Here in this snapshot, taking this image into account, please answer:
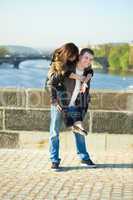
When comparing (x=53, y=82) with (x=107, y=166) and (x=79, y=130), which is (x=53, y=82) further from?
(x=107, y=166)

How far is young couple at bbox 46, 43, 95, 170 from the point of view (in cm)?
540

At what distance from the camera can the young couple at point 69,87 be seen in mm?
5398

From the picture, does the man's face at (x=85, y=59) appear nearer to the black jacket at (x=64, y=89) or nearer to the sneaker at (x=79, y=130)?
the black jacket at (x=64, y=89)

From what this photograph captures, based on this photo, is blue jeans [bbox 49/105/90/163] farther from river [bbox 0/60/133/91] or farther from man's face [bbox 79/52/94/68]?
river [bbox 0/60/133/91]

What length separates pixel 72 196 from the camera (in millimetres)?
4488

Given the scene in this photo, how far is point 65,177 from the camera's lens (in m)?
5.21

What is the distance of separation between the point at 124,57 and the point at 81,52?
86.7 feet

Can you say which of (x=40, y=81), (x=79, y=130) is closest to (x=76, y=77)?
(x=79, y=130)

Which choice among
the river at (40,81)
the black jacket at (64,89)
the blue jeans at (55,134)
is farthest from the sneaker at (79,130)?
the river at (40,81)

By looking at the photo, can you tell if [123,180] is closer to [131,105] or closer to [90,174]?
[90,174]

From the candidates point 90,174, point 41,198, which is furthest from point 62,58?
point 41,198

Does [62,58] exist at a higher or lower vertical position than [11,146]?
higher

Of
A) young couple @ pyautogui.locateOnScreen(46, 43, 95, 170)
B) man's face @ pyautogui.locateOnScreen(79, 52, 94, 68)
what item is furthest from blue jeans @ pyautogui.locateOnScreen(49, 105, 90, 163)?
man's face @ pyautogui.locateOnScreen(79, 52, 94, 68)

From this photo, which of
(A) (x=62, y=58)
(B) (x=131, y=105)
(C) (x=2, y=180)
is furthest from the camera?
(B) (x=131, y=105)
